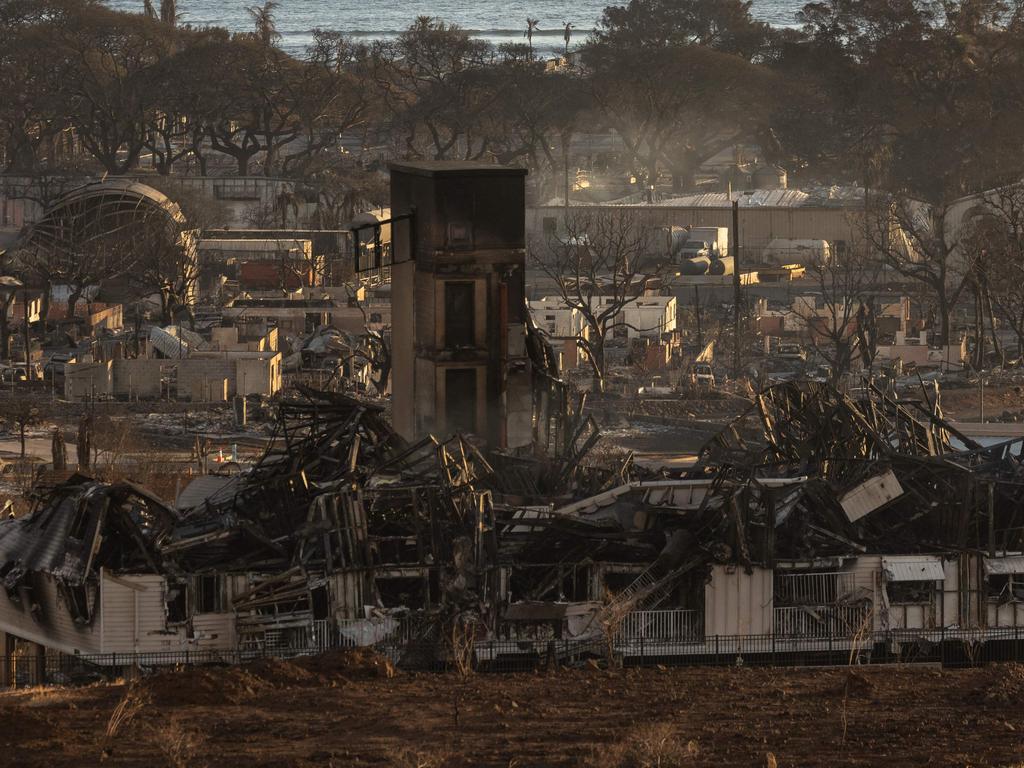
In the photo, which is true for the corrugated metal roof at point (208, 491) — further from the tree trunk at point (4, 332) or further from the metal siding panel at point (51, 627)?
the tree trunk at point (4, 332)

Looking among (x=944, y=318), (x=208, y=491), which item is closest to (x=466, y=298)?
(x=208, y=491)

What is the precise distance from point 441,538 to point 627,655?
5.41 ft

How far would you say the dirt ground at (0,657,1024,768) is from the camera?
45.9 ft

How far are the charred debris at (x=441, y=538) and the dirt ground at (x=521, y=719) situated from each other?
1.24 meters

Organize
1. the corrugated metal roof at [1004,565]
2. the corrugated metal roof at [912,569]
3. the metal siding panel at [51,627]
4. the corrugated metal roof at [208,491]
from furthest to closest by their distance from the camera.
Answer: the corrugated metal roof at [208,491] < the corrugated metal roof at [1004,565] < the corrugated metal roof at [912,569] < the metal siding panel at [51,627]

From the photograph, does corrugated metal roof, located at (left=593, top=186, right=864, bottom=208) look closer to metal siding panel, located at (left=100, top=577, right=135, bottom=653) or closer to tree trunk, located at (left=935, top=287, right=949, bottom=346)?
tree trunk, located at (left=935, top=287, right=949, bottom=346)

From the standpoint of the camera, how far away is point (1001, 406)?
118 ft

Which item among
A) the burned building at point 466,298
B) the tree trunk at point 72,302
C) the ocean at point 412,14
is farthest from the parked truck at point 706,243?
the ocean at point 412,14

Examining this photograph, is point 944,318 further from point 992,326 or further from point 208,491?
point 208,491

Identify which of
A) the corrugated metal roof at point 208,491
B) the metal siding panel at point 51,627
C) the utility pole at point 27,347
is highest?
the utility pole at point 27,347

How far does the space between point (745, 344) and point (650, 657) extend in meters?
26.0

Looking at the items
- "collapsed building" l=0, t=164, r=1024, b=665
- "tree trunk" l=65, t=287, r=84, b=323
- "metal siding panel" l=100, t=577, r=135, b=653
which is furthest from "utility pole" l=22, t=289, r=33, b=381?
"metal siding panel" l=100, t=577, r=135, b=653

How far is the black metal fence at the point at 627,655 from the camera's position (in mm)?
17484

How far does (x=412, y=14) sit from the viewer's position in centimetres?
17800
